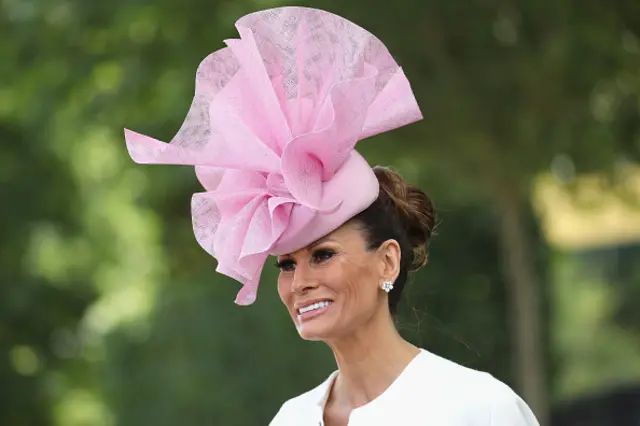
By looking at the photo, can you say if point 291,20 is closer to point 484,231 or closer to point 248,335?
point 248,335

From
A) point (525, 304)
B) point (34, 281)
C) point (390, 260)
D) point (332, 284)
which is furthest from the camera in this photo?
point (34, 281)

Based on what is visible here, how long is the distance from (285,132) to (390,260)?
432 mm

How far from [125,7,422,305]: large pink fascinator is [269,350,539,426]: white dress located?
1.37ft

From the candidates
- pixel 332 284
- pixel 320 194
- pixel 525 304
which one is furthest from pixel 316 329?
pixel 525 304

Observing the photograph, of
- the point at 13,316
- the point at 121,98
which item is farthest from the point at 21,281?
the point at 121,98

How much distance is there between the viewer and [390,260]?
123 inches

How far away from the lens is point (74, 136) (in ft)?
28.6

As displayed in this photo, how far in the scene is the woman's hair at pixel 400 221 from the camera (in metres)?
3.10

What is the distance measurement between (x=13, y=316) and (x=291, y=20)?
1291 cm

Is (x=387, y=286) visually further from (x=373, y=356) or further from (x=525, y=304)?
(x=525, y=304)

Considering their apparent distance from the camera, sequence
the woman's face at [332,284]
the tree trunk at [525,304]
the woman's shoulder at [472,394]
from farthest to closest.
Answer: the tree trunk at [525,304]
the woman's face at [332,284]
the woman's shoulder at [472,394]

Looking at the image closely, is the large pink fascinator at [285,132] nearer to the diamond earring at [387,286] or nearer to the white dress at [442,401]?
the diamond earring at [387,286]

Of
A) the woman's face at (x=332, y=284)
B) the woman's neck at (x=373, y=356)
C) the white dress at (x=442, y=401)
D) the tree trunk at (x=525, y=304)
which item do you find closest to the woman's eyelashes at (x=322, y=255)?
the woman's face at (x=332, y=284)

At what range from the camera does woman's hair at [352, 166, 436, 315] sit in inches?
122
